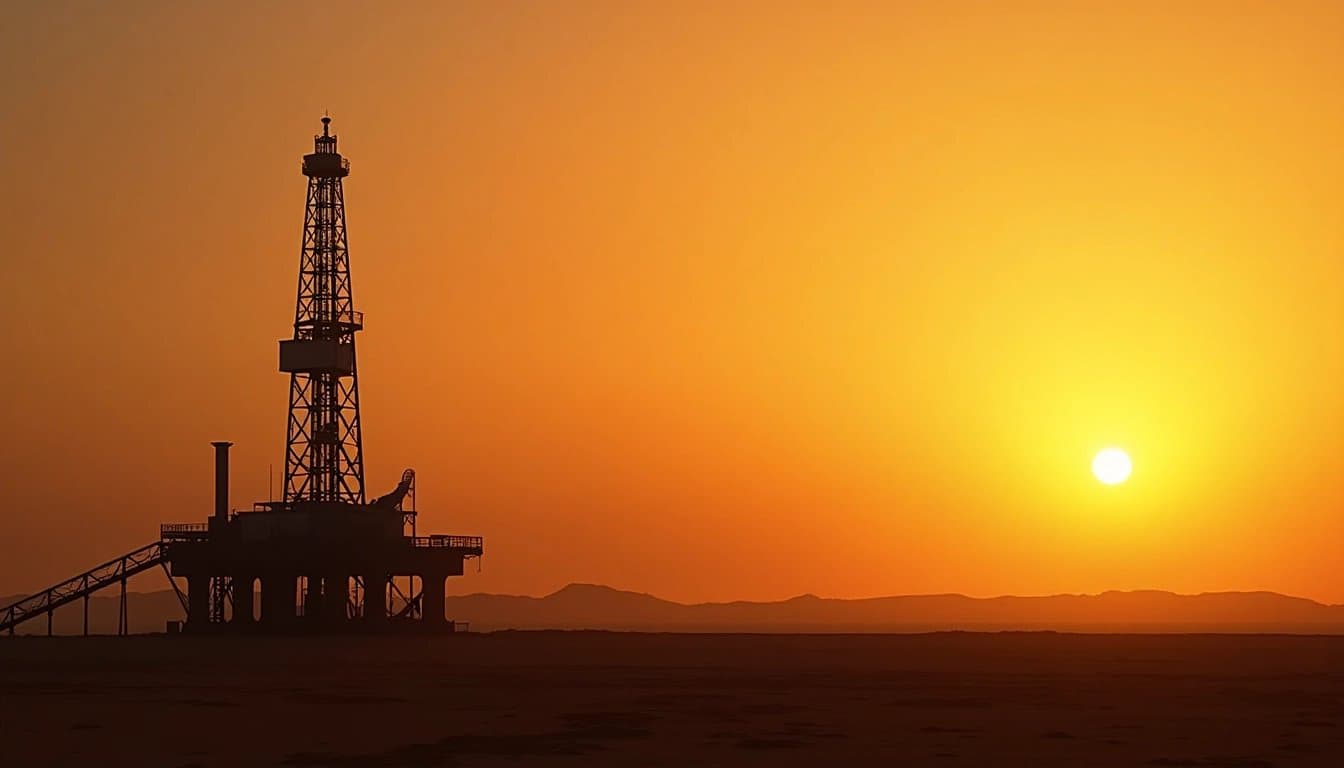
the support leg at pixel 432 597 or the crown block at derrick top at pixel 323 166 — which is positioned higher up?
the crown block at derrick top at pixel 323 166

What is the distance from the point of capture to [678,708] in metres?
40.8

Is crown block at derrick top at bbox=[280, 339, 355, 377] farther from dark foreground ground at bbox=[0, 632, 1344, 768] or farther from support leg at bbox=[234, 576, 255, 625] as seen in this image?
dark foreground ground at bbox=[0, 632, 1344, 768]

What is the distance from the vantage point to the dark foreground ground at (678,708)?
1238 inches

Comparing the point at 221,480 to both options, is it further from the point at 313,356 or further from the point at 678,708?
the point at 678,708

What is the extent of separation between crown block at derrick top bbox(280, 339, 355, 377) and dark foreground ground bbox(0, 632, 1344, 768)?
29.4 m

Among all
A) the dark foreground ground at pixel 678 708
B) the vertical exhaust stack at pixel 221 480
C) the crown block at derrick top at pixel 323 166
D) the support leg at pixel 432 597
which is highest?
the crown block at derrick top at pixel 323 166

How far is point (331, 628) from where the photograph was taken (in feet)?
310

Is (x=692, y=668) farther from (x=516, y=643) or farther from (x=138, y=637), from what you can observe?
(x=138, y=637)

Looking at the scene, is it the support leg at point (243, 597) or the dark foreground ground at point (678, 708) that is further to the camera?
the support leg at point (243, 597)

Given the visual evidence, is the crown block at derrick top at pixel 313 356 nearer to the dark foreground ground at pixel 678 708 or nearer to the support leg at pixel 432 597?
the support leg at pixel 432 597

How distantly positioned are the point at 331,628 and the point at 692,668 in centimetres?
4016

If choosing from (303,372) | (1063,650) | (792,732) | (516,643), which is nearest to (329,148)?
(303,372)

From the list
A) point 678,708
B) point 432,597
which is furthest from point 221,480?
point 678,708

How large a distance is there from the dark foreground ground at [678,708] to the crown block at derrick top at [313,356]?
2938 cm
